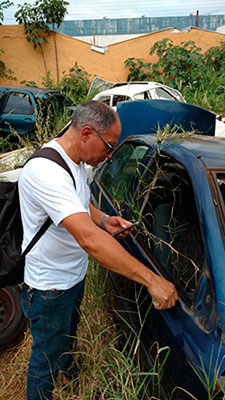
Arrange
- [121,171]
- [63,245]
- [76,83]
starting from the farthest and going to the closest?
[76,83] → [121,171] → [63,245]

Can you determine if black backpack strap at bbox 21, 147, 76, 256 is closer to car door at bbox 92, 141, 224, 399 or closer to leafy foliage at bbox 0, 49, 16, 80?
car door at bbox 92, 141, 224, 399

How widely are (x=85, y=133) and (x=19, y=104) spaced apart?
6582mm

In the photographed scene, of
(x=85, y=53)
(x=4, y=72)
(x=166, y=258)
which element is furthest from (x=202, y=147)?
(x=4, y=72)

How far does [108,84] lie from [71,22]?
11.7 metres

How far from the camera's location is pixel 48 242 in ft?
5.16

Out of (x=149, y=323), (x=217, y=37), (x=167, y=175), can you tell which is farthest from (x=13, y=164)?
(x=217, y=37)

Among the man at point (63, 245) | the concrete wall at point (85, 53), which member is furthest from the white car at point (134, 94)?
the man at point (63, 245)

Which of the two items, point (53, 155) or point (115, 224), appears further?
point (115, 224)

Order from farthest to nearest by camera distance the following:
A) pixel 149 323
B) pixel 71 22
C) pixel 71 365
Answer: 1. pixel 71 22
2. pixel 71 365
3. pixel 149 323

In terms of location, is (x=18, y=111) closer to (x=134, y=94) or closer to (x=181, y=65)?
(x=134, y=94)

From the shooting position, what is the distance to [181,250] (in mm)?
2488

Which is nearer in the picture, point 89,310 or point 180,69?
point 89,310

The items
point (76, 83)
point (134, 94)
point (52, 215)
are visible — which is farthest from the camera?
point (76, 83)

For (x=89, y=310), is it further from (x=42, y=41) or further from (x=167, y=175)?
(x=42, y=41)
